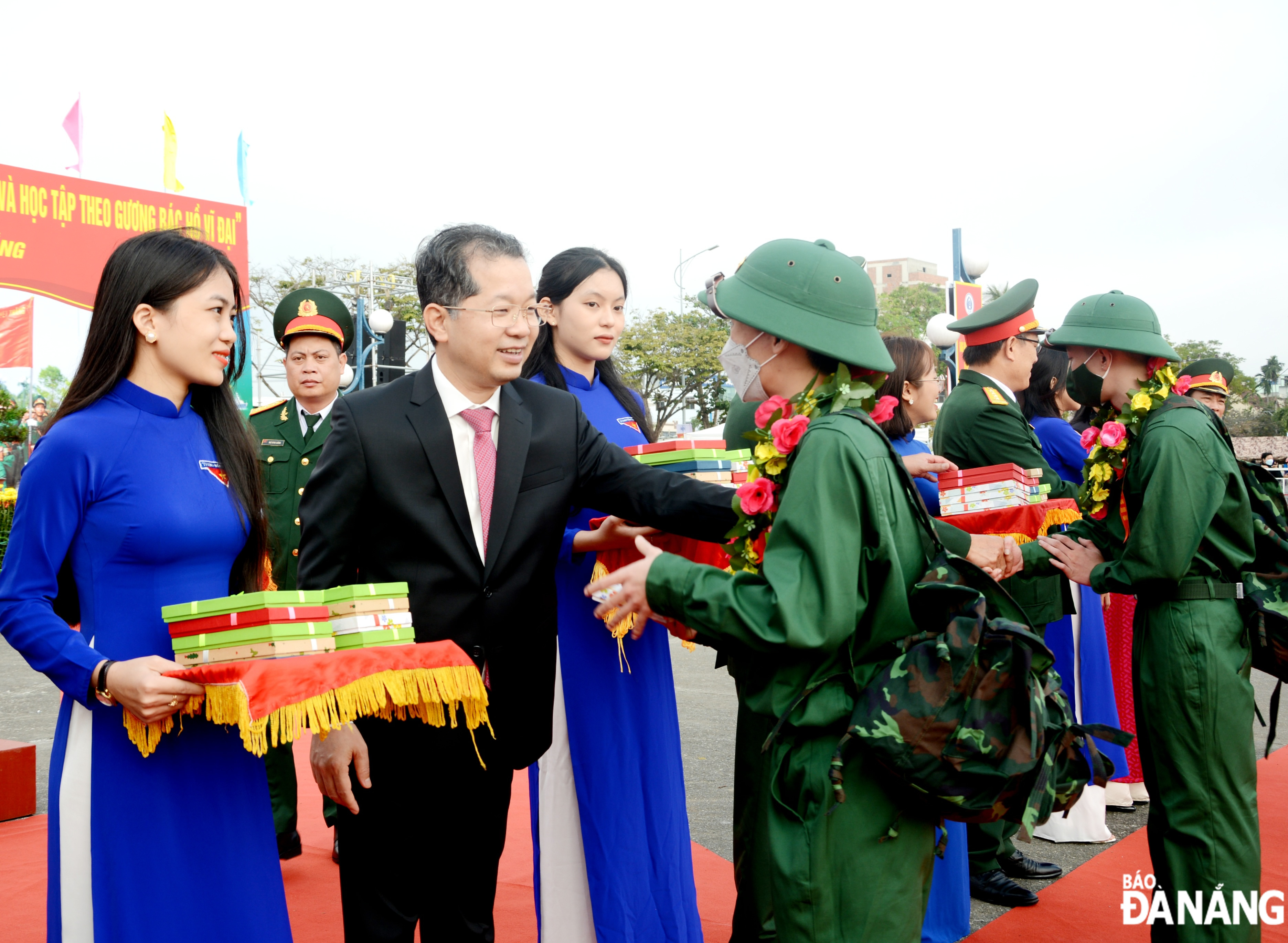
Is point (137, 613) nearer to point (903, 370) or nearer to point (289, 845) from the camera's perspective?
point (289, 845)

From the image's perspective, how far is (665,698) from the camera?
3086 millimetres

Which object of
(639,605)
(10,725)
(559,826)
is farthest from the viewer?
(10,725)

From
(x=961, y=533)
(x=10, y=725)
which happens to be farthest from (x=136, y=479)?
(x=10, y=725)

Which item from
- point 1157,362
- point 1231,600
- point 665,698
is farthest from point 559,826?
point 1157,362

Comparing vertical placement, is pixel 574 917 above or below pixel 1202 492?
below

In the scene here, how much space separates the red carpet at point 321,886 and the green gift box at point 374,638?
5.30 feet

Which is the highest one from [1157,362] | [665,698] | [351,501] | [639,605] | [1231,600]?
[1157,362]

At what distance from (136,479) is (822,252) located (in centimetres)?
150

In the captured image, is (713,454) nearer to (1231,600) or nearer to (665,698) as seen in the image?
(665,698)

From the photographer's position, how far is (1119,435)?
124 inches

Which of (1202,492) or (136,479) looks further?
(1202,492)

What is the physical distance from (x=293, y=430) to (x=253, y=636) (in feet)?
9.01

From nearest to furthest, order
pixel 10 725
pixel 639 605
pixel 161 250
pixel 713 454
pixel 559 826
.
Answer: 1. pixel 639 605
2. pixel 161 250
3. pixel 713 454
4. pixel 559 826
5. pixel 10 725

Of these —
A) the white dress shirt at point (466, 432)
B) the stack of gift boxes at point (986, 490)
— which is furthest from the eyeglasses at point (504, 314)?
the stack of gift boxes at point (986, 490)
